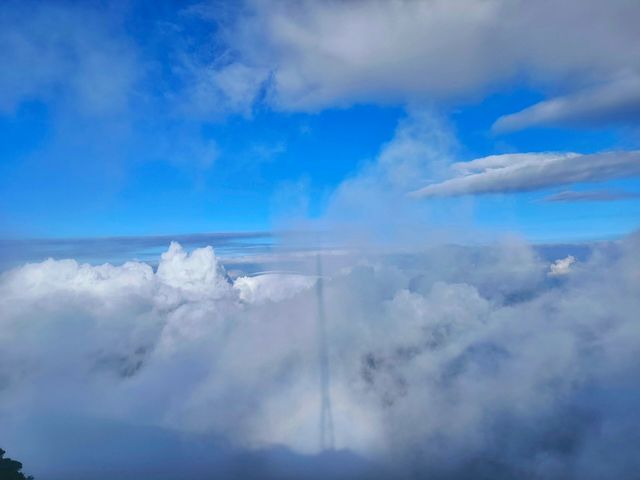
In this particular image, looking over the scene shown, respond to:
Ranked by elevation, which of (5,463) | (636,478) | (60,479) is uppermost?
(5,463)

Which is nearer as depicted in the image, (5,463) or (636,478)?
(5,463)

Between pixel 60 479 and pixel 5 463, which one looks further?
pixel 60 479

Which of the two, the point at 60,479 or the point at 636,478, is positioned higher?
the point at 60,479

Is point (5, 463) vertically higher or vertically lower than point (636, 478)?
higher

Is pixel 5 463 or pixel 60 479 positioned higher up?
pixel 5 463

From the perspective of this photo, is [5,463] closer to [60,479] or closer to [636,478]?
[60,479]

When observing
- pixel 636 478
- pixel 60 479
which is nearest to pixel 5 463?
pixel 60 479
